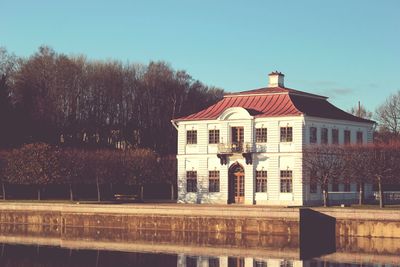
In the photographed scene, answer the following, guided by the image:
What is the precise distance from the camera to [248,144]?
5316cm

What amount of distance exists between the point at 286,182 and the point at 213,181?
17.6 feet

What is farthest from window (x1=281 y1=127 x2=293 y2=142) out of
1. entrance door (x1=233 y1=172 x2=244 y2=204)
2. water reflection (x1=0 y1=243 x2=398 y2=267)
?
water reflection (x1=0 y1=243 x2=398 y2=267)

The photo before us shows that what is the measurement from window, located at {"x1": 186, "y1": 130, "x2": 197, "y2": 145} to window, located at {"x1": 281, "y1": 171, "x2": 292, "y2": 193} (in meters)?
7.05

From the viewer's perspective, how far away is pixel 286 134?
5231 cm

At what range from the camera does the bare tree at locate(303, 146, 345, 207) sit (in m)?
48.9

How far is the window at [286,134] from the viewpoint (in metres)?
52.1

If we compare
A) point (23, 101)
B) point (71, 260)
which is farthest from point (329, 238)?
point (23, 101)

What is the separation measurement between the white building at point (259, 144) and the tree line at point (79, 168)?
4707 mm

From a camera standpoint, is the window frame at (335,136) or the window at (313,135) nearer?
the window at (313,135)

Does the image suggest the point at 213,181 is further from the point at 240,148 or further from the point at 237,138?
the point at 237,138

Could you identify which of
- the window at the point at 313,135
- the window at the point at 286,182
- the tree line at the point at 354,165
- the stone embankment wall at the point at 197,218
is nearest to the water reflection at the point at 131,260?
the stone embankment wall at the point at 197,218

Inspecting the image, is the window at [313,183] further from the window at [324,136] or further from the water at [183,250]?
the water at [183,250]

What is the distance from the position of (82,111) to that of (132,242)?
34.5 metres

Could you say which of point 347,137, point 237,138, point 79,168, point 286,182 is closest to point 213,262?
point 286,182
